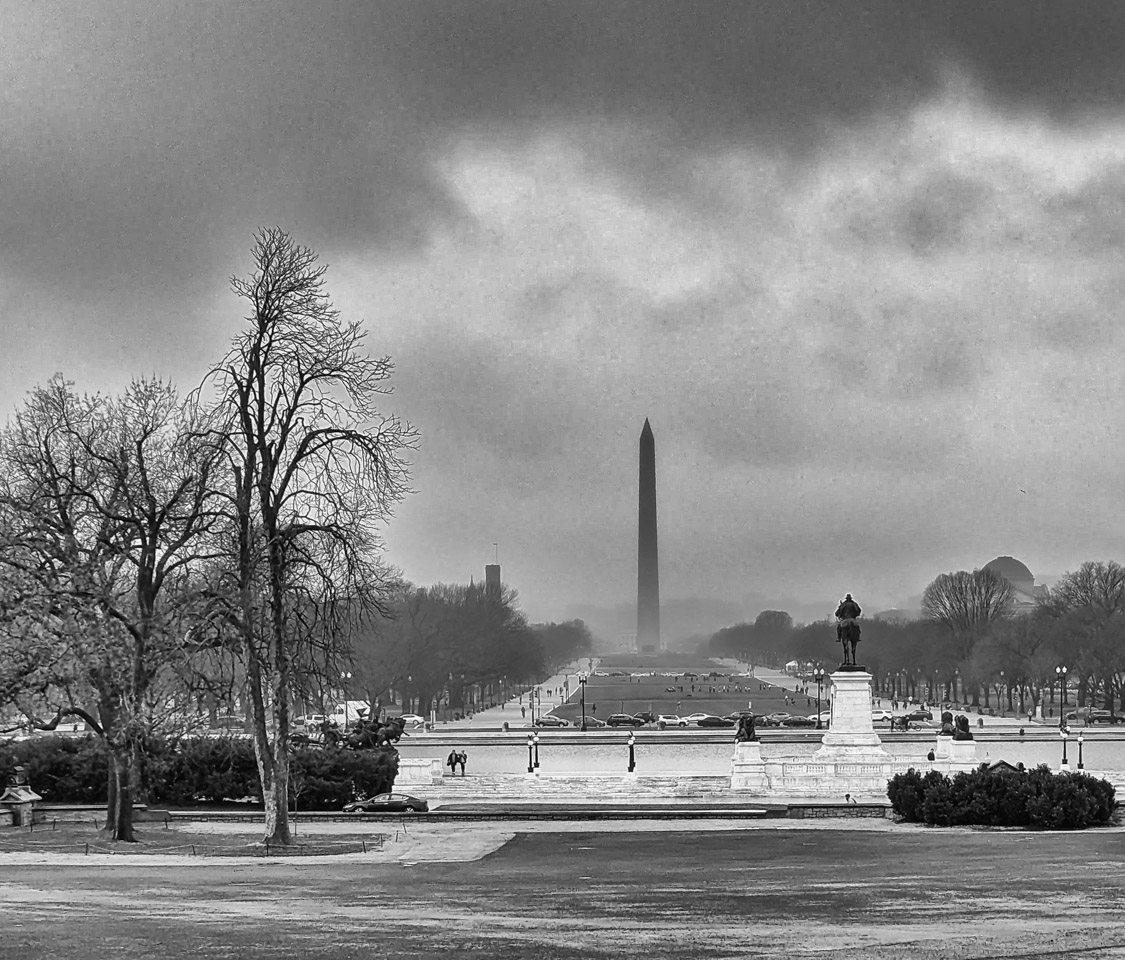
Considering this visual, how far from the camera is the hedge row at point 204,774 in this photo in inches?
1860

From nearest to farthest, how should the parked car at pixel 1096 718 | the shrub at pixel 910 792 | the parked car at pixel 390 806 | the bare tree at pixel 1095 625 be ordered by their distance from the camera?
the shrub at pixel 910 792
the parked car at pixel 390 806
the parked car at pixel 1096 718
the bare tree at pixel 1095 625

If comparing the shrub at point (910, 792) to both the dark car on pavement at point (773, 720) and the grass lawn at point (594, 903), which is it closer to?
the grass lawn at point (594, 903)

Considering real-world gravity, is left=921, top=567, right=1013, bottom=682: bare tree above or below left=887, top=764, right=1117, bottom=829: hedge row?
above

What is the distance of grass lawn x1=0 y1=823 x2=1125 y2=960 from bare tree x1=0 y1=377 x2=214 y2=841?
409 cm

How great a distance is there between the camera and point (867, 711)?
58.0m

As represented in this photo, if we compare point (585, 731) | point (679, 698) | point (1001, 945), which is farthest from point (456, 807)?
point (679, 698)

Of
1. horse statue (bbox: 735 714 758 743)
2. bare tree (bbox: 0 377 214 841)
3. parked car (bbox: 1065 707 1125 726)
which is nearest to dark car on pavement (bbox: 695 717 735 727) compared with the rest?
parked car (bbox: 1065 707 1125 726)

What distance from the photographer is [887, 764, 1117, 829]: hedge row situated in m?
40.2

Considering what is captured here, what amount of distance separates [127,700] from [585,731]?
58.4 metres

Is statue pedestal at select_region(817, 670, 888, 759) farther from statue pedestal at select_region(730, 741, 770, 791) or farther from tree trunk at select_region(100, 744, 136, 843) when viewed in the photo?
tree trunk at select_region(100, 744, 136, 843)

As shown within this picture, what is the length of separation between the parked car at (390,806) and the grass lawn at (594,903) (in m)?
11.5

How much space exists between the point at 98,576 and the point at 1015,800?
2431cm

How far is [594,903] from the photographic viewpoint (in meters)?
22.9

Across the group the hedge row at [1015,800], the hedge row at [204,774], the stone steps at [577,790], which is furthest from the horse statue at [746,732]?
the hedge row at [204,774]
